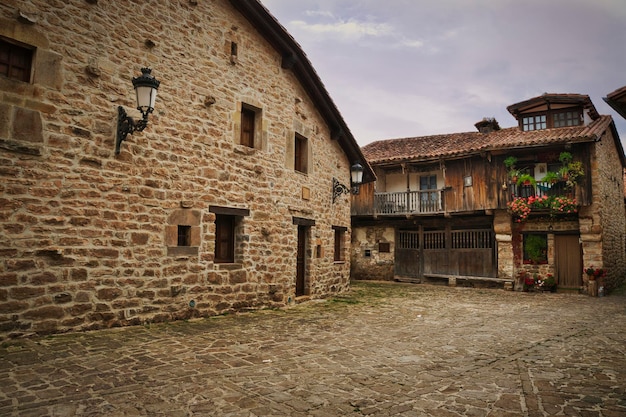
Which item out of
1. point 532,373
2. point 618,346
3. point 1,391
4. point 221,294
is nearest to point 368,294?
point 221,294

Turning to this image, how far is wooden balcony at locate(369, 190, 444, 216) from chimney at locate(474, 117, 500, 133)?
3.92m

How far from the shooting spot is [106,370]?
13.2ft

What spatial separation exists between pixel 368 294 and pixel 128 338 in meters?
7.94

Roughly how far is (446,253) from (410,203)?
2.58 m

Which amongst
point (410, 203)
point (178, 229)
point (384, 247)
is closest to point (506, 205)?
point (410, 203)

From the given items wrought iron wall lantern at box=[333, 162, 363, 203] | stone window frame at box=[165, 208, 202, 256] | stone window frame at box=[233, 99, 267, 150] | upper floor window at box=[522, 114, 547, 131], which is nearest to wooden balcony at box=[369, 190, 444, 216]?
upper floor window at box=[522, 114, 547, 131]

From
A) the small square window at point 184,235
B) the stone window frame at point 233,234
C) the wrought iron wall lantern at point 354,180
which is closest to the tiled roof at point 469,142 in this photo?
the wrought iron wall lantern at point 354,180

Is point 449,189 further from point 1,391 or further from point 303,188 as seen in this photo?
point 1,391

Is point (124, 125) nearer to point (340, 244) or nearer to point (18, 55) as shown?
point (18, 55)

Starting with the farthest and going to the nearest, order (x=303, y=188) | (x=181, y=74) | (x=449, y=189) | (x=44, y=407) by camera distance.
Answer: (x=449, y=189) → (x=303, y=188) → (x=181, y=74) → (x=44, y=407)

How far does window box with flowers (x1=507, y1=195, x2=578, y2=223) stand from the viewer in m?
13.3

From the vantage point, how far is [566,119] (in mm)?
14867

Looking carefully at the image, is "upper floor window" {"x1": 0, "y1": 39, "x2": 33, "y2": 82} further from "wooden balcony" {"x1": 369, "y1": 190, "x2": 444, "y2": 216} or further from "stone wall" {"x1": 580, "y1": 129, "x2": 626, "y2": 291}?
"stone wall" {"x1": 580, "y1": 129, "x2": 626, "y2": 291}

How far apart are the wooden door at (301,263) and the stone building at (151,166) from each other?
0.04m
